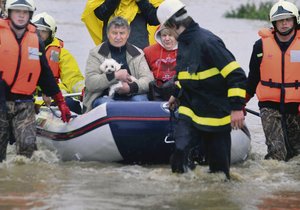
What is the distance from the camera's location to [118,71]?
392 inches

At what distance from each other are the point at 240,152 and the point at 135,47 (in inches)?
60.0

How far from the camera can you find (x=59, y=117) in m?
10.6

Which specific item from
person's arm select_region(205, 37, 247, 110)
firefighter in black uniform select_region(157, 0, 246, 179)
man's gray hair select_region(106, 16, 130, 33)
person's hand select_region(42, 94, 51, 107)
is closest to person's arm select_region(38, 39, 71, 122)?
person's hand select_region(42, 94, 51, 107)

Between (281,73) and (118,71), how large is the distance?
159cm

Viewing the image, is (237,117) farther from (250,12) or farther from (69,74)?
(250,12)

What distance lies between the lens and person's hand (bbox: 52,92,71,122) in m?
9.85

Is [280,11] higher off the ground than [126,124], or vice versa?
[280,11]

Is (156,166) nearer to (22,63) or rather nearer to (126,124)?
(126,124)

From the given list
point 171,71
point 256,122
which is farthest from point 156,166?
point 256,122

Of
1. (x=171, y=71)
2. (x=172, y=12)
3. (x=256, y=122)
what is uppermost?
(x=172, y=12)

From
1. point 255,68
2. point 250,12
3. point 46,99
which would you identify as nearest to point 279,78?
point 255,68

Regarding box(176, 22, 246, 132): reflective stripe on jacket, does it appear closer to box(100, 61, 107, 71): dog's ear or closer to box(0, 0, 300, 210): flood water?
box(0, 0, 300, 210): flood water

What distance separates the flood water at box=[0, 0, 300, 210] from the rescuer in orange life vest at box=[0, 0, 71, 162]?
22 cm

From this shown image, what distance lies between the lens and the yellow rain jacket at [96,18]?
11.0m
